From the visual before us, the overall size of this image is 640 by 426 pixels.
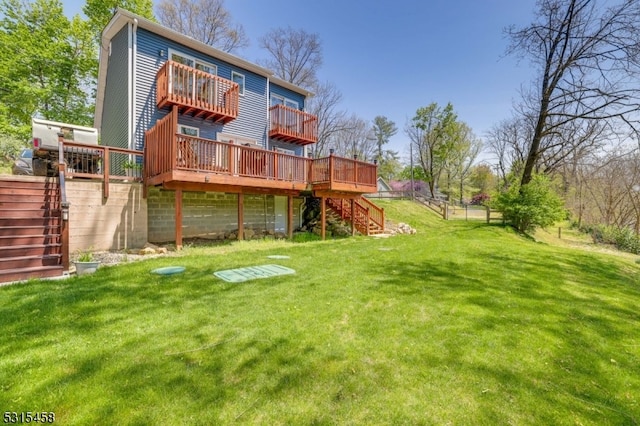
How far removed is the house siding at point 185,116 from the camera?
977cm

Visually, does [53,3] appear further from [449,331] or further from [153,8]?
[449,331]

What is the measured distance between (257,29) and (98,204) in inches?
844

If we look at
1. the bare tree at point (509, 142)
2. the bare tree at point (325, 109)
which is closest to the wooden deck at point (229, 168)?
the bare tree at point (509, 142)

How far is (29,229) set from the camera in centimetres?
553

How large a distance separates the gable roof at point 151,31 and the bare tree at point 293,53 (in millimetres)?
13606

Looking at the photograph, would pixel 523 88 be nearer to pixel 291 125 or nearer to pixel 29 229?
pixel 291 125

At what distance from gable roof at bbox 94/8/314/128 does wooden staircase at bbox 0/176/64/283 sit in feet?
20.4

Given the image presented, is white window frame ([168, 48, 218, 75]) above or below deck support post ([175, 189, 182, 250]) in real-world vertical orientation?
above

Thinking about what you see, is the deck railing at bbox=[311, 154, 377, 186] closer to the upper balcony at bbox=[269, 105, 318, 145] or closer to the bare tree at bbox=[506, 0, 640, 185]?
the upper balcony at bbox=[269, 105, 318, 145]

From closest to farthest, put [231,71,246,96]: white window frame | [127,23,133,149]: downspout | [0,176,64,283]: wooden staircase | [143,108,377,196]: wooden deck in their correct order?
1. [0,176,64,283]: wooden staircase
2. [143,108,377,196]: wooden deck
3. [127,23,133,149]: downspout
4. [231,71,246,96]: white window frame

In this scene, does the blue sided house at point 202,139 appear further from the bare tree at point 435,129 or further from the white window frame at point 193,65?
the bare tree at point 435,129

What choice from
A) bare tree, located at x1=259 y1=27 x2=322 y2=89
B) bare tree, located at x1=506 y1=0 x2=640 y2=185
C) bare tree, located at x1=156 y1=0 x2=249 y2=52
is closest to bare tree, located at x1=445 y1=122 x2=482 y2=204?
bare tree, located at x1=259 y1=27 x2=322 y2=89

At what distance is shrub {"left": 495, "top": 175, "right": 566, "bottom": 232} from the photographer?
45.5 ft

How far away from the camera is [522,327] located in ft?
10.9
